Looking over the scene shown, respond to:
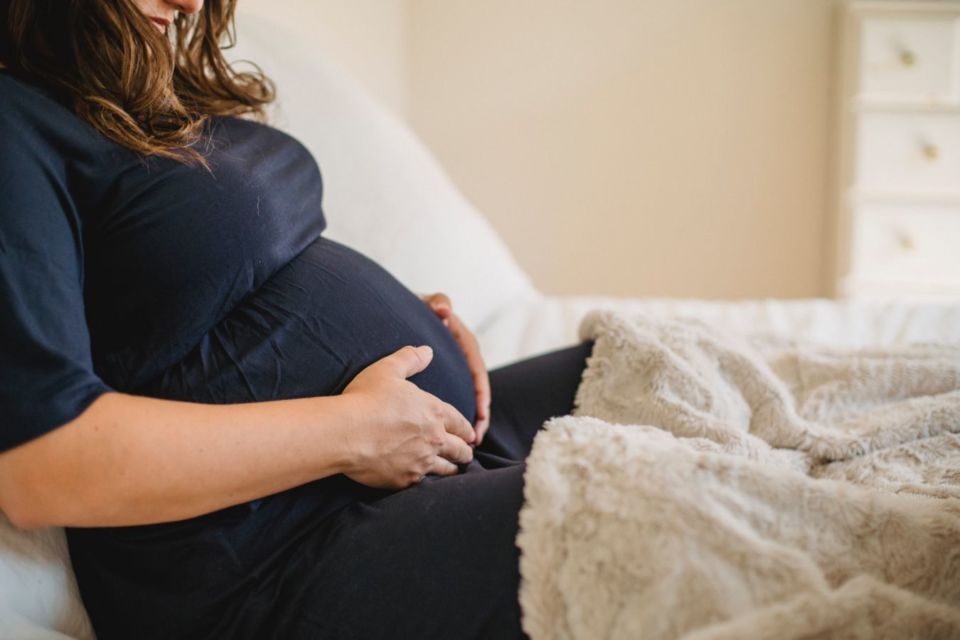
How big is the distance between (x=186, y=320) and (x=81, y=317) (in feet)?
0.29

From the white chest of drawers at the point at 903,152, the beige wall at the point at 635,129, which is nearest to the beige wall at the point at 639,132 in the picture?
the beige wall at the point at 635,129

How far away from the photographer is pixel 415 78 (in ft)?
8.64

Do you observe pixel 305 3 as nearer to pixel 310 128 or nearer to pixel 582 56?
pixel 310 128

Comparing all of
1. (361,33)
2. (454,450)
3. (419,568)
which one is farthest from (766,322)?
(361,33)

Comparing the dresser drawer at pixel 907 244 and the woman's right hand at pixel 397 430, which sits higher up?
the woman's right hand at pixel 397 430

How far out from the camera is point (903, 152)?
207 centimetres

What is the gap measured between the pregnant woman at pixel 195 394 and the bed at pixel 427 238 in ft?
1.48

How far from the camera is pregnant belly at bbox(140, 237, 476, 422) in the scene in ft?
2.02

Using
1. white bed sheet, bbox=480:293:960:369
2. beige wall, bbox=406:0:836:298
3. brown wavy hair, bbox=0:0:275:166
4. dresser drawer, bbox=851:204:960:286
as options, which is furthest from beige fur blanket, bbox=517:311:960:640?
beige wall, bbox=406:0:836:298

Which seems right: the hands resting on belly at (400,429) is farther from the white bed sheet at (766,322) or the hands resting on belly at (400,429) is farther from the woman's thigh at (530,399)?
the white bed sheet at (766,322)

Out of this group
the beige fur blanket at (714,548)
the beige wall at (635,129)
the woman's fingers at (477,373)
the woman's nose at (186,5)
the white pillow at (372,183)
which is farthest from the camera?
the beige wall at (635,129)

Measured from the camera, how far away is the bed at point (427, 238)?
46.3 inches

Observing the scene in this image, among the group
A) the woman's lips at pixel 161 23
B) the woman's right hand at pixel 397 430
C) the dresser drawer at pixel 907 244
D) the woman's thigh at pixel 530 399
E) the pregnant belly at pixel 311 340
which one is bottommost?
the dresser drawer at pixel 907 244

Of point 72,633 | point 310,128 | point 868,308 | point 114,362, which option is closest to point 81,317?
point 114,362
